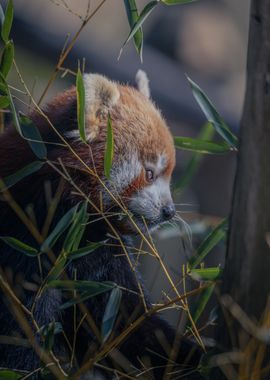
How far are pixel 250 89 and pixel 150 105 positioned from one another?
172cm

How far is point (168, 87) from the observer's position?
7.32m

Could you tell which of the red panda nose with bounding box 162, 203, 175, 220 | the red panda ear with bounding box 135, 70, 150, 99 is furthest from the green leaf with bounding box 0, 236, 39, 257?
the red panda ear with bounding box 135, 70, 150, 99

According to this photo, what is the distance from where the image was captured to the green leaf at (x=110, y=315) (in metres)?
2.60

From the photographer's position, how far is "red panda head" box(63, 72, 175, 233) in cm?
351

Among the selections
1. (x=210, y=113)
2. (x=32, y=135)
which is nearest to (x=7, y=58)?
(x=32, y=135)

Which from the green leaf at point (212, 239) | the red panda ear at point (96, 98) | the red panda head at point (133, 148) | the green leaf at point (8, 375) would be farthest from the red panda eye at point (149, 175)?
the green leaf at point (8, 375)

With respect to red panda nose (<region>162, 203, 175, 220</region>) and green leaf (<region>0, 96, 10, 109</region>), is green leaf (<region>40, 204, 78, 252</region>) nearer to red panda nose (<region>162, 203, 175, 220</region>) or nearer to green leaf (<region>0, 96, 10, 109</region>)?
green leaf (<region>0, 96, 10, 109</region>)

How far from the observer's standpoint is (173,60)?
8.38 metres

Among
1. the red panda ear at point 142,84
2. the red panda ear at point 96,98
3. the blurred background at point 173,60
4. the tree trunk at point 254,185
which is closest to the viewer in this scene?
the tree trunk at point 254,185

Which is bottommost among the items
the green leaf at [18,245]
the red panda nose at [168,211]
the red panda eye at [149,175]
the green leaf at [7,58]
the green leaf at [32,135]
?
the red panda nose at [168,211]

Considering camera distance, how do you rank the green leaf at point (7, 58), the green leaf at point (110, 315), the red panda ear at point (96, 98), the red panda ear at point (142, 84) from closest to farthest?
the green leaf at point (110, 315) → the green leaf at point (7, 58) → the red panda ear at point (96, 98) → the red panda ear at point (142, 84)

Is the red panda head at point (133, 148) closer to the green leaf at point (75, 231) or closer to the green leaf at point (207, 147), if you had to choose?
the green leaf at point (207, 147)

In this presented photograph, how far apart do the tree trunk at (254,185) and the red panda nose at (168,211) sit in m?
1.39

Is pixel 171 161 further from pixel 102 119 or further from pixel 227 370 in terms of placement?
pixel 227 370
